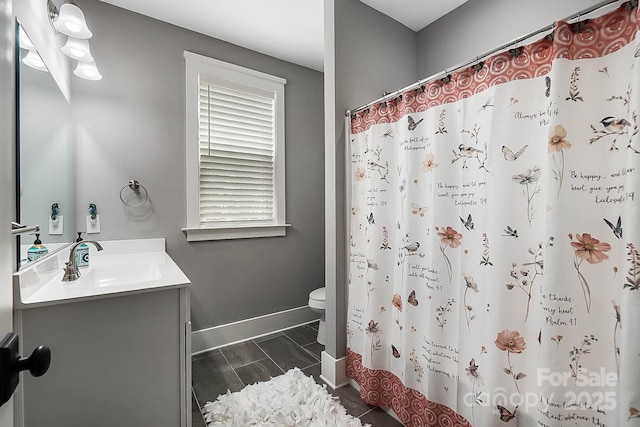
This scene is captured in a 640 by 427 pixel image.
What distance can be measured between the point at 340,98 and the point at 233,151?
1134mm

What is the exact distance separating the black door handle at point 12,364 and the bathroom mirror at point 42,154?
0.89 meters

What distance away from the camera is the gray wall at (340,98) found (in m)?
1.87

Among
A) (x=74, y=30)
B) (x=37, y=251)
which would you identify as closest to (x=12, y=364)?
(x=37, y=251)

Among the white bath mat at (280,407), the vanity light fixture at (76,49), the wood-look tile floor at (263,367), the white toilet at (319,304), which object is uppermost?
the vanity light fixture at (76,49)

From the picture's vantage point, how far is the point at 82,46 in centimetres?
164

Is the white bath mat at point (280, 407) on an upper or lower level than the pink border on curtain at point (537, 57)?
lower

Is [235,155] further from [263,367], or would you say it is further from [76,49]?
[263,367]

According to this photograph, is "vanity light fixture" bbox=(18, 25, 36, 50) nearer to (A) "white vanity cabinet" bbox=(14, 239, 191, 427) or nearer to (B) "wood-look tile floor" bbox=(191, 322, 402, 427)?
(A) "white vanity cabinet" bbox=(14, 239, 191, 427)

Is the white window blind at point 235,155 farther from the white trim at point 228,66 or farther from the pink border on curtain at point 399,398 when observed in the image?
the pink border on curtain at point 399,398

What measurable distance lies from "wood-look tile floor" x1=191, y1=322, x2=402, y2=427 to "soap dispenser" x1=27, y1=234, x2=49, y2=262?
45.5 inches

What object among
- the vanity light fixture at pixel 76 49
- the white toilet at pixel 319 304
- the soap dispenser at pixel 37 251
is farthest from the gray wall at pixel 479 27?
the soap dispenser at pixel 37 251

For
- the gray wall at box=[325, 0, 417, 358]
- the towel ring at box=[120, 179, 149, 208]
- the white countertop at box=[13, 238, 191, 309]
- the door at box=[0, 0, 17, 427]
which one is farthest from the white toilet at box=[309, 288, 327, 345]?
the door at box=[0, 0, 17, 427]

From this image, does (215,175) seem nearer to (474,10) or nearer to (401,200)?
(401,200)

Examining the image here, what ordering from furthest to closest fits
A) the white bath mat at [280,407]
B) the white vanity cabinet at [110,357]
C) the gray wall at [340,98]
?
the gray wall at [340,98]
the white bath mat at [280,407]
the white vanity cabinet at [110,357]
